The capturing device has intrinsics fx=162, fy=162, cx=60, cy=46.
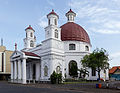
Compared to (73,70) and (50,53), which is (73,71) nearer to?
(73,70)

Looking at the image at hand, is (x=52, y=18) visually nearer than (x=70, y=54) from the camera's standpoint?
Yes

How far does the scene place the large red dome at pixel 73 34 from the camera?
5316 cm

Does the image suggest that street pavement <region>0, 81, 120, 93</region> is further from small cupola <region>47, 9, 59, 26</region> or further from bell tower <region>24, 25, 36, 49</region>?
bell tower <region>24, 25, 36, 49</region>

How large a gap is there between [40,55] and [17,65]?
285 inches

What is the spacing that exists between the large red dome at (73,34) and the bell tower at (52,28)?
1006 cm

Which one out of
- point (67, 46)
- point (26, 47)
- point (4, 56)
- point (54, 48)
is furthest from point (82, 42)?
point (4, 56)

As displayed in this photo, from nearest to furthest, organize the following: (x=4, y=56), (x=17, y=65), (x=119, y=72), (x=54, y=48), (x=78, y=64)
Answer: (x=54, y=48) < (x=17, y=65) < (x=78, y=64) < (x=119, y=72) < (x=4, y=56)

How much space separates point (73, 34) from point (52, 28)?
44.2 ft

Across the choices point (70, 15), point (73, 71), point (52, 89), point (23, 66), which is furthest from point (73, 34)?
point (52, 89)

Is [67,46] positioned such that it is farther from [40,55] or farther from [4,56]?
[4,56]

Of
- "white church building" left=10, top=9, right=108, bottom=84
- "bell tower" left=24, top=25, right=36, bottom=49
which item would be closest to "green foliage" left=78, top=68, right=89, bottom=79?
"white church building" left=10, top=9, right=108, bottom=84

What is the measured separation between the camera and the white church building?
133 feet

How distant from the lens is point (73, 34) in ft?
176

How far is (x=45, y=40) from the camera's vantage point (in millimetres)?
42438
